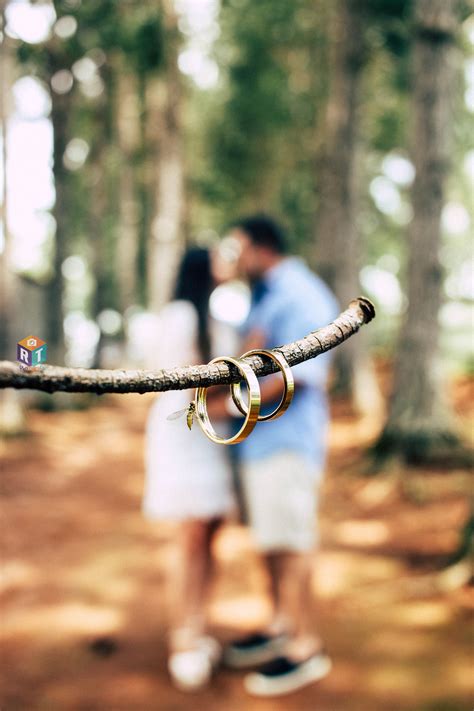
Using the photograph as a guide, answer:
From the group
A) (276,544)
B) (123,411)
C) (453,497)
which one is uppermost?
(123,411)

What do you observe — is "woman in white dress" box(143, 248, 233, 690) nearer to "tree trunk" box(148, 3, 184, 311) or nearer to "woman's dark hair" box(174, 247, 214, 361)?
"woman's dark hair" box(174, 247, 214, 361)

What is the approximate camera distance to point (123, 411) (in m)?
13.6

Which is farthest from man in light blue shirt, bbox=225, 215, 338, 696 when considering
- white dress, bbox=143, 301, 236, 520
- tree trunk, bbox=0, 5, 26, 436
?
tree trunk, bbox=0, 5, 26, 436

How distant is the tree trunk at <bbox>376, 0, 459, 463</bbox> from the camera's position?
23.7ft

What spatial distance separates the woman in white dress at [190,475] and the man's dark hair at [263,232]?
25 centimetres

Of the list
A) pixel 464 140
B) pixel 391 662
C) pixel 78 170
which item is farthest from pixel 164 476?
pixel 78 170

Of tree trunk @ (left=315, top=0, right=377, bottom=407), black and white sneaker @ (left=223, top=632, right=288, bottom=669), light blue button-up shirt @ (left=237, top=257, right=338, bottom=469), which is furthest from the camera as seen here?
tree trunk @ (left=315, top=0, right=377, bottom=407)

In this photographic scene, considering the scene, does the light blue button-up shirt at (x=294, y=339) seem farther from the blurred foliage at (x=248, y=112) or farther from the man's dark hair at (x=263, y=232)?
the blurred foliage at (x=248, y=112)

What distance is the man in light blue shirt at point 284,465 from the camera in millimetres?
2881

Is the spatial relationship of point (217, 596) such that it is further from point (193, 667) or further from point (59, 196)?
point (59, 196)

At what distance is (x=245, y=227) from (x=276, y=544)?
171 centimetres

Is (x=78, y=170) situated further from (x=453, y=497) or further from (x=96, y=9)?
(x=453, y=497)

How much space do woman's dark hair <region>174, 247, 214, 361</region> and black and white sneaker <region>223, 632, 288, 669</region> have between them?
2.11m

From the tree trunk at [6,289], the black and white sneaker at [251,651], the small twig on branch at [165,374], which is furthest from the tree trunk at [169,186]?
the small twig on branch at [165,374]
